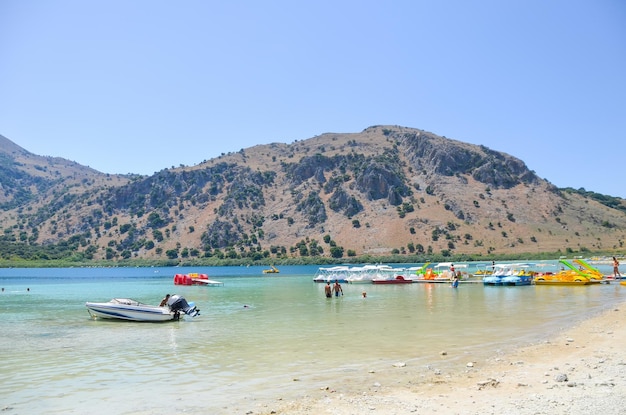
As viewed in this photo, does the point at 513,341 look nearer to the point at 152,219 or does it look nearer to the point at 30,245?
the point at 152,219

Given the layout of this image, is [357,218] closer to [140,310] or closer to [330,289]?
[330,289]

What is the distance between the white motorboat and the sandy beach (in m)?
18.0

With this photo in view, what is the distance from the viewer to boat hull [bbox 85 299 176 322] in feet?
104

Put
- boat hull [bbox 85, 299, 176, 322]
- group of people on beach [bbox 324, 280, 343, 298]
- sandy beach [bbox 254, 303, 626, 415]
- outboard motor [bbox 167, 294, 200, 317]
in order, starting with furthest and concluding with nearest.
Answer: group of people on beach [bbox 324, 280, 343, 298]
outboard motor [bbox 167, 294, 200, 317]
boat hull [bbox 85, 299, 176, 322]
sandy beach [bbox 254, 303, 626, 415]

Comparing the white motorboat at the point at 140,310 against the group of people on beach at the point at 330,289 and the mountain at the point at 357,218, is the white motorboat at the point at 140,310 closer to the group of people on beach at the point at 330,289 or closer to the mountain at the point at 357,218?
the group of people on beach at the point at 330,289

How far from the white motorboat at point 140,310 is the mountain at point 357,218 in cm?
12038

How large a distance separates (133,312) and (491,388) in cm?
2397

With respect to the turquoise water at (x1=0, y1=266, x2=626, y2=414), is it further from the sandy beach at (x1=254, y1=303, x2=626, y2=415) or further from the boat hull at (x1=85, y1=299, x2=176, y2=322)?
the sandy beach at (x1=254, y1=303, x2=626, y2=415)

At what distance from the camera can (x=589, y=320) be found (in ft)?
90.2

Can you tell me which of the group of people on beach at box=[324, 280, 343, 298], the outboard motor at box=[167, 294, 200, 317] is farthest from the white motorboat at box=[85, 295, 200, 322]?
the group of people on beach at box=[324, 280, 343, 298]

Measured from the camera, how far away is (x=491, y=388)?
13422 millimetres

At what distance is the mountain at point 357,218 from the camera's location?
6093 inches

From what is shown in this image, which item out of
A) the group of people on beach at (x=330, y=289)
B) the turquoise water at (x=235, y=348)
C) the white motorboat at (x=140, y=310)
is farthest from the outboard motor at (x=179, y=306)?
the group of people on beach at (x=330, y=289)

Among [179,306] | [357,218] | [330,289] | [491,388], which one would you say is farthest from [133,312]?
[357,218]
